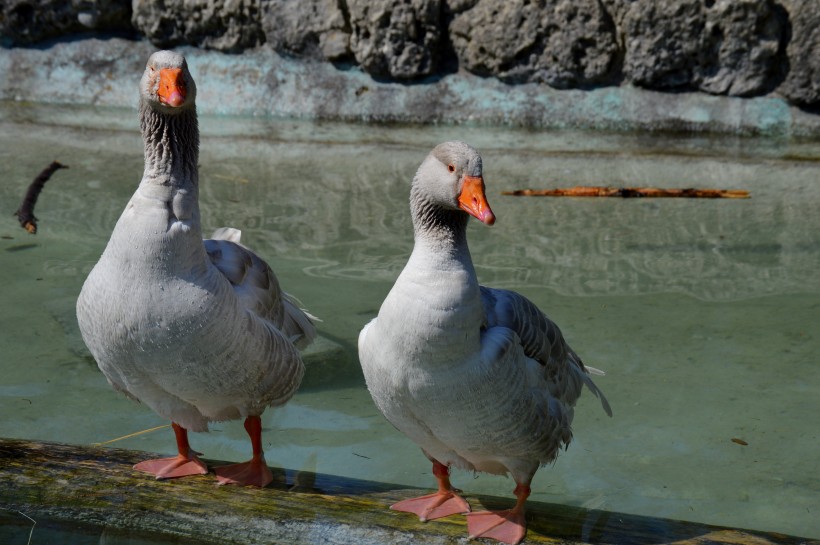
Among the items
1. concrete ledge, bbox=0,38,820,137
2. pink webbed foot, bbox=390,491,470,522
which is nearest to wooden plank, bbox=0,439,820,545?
pink webbed foot, bbox=390,491,470,522

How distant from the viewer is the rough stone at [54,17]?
10.1 metres

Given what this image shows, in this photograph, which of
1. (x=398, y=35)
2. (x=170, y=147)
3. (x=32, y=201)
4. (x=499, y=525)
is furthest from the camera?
(x=398, y=35)

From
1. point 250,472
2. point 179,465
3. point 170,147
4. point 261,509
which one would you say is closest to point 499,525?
point 261,509

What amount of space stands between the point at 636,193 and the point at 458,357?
14.9 feet

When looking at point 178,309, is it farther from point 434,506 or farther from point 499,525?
point 499,525

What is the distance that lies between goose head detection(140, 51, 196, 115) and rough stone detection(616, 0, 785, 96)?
6312 mm

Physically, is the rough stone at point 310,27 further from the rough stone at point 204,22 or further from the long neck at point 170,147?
the long neck at point 170,147

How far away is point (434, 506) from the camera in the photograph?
138 inches

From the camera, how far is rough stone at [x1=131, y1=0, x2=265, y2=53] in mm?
10000

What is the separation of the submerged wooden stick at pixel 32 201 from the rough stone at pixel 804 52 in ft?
19.9

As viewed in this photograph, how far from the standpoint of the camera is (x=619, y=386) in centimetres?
487

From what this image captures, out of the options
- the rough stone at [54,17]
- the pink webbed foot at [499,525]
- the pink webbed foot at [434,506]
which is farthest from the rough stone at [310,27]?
the pink webbed foot at [499,525]

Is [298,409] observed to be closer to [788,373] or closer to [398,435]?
[398,435]

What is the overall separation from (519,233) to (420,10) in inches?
137
